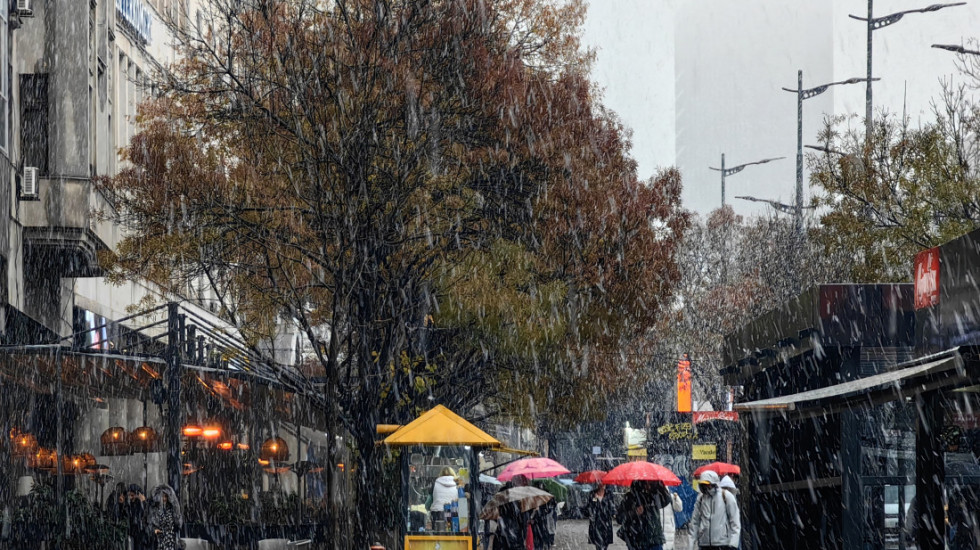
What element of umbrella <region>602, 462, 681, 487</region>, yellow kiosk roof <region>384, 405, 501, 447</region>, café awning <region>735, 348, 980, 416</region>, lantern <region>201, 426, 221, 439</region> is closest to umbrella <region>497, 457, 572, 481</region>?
umbrella <region>602, 462, 681, 487</region>

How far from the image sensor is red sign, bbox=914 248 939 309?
663 inches

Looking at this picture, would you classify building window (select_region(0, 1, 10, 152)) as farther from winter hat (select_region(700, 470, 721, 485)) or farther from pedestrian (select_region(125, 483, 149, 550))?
winter hat (select_region(700, 470, 721, 485))

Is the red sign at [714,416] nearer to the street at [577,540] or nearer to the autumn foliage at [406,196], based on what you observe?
the street at [577,540]

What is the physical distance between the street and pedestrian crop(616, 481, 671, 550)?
1077 cm

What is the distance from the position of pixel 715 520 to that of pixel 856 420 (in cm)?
280

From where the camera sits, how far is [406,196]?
61.5 feet

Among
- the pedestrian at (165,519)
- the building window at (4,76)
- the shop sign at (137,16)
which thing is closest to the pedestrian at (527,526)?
the pedestrian at (165,519)

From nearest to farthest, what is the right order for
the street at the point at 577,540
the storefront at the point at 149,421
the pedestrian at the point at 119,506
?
the pedestrian at the point at 119,506 → the storefront at the point at 149,421 → the street at the point at 577,540

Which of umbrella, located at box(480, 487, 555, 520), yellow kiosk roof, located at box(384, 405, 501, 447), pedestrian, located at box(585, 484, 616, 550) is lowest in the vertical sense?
pedestrian, located at box(585, 484, 616, 550)

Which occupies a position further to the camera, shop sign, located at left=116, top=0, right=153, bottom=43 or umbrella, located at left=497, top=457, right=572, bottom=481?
shop sign, located at left=116, top=0, right=153, bottom=43

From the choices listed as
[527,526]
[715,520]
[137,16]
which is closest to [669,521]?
[527,526]

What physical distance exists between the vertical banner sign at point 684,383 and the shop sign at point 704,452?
12004 mm

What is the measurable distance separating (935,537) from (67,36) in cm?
2073

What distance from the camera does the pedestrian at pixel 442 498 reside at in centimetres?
1773
